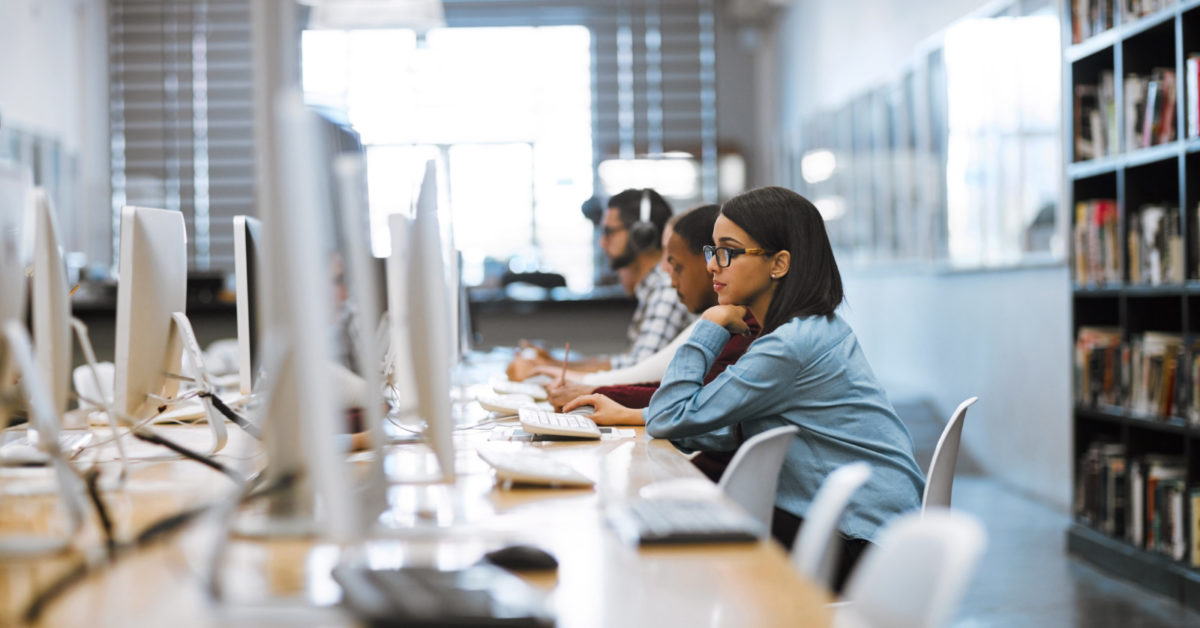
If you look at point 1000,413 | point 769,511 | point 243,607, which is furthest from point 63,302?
point 1000,413

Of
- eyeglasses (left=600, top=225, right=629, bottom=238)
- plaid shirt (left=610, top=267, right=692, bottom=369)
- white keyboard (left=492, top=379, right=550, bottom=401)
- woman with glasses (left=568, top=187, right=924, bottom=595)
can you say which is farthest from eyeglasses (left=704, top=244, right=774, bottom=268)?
eyeglasses (left=600, top=225, right=629, bottom=238)

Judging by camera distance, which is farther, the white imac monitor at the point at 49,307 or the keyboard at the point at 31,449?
the keyboard at the point at 31,449

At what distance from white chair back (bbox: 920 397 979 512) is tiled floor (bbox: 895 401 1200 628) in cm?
145

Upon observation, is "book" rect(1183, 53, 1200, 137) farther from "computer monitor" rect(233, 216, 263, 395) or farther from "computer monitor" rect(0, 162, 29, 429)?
"computer monitor" rect(0, 162, 29, 429)

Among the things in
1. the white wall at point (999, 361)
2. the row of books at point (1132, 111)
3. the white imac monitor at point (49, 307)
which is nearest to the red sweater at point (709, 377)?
the white imac monitor at point (49, 307)

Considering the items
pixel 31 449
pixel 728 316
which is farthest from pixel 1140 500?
pixel 31 449

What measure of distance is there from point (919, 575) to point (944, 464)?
3.21ft

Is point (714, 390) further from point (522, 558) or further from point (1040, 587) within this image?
point (1040, 587)

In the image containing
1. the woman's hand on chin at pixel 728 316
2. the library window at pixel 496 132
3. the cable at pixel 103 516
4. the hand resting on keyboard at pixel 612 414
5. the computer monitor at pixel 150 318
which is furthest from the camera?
the library window at pixel 496 132

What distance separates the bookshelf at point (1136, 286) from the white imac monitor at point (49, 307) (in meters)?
3.09

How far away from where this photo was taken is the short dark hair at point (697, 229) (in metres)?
2.97

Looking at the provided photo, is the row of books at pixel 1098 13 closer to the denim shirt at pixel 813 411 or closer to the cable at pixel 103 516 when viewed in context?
the denim shirt at pixel 813 411

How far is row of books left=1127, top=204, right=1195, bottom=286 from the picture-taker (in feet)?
11.5

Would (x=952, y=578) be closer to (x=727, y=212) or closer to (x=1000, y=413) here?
(x=727, y=212)
